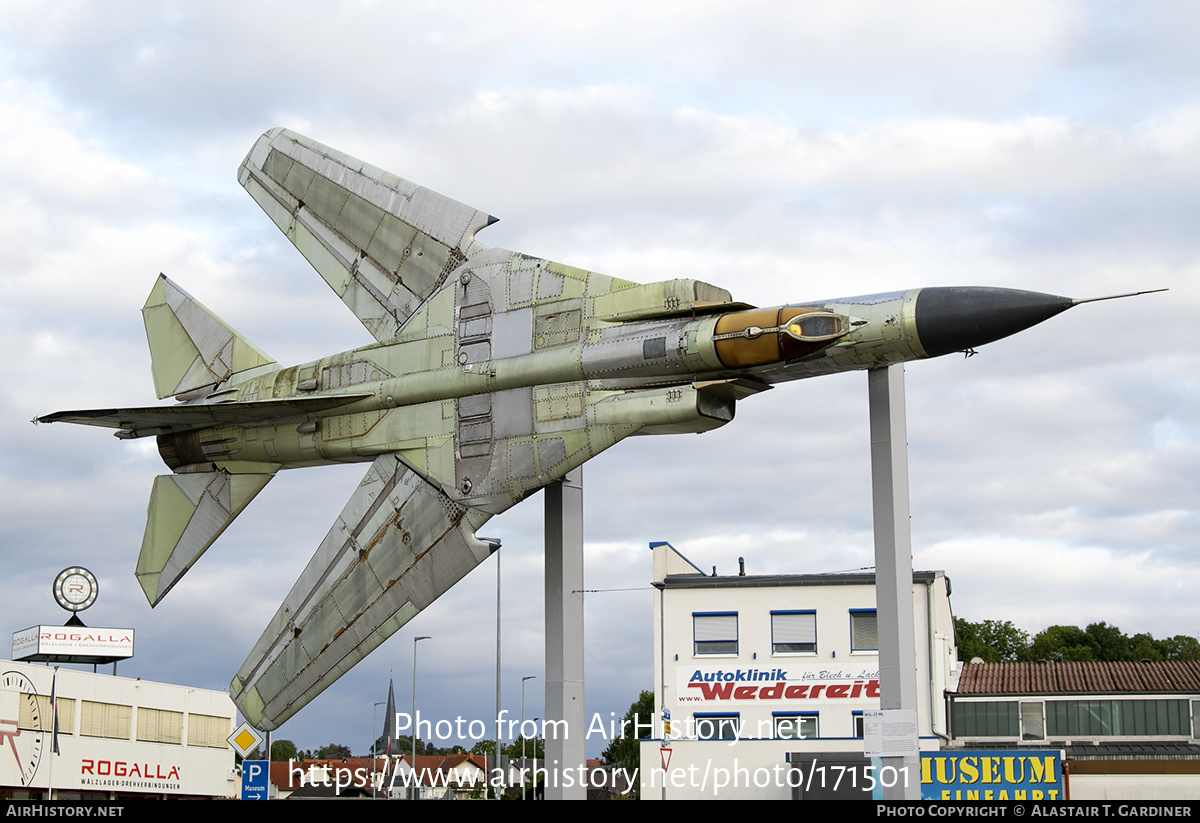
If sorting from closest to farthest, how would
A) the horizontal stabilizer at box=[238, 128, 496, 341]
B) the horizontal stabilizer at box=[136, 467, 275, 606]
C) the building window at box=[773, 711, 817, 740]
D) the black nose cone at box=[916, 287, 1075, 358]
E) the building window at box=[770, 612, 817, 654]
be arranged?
the black nose cone at box=[916, 287, 1075, 358] < the horizontal stabilizer at box=[238, 128, 496, 341] < the horizontal stabilizer at box=[136, 467, 275, 606] < the building window at box=[773, 711, 817, 740] < the building window at box=[770, 612, 817, 654]

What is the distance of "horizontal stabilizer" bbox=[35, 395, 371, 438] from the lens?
61.2 ft

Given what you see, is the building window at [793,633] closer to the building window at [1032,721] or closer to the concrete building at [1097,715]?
the concrete building at [1097,715]

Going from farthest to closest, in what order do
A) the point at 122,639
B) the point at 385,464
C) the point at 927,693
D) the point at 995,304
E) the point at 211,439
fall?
the point at 122,639, the point at 927,693, the point at 211,439, the point at 385,464, the point at 995,304

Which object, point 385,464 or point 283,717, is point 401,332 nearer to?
point 385,464

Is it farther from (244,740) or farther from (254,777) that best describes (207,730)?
(244,740)

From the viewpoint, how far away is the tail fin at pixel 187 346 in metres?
21.3

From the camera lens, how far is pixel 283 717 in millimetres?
18094

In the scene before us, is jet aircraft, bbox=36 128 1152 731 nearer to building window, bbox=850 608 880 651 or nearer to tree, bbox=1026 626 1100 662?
building window, bbox=850 608 880 651

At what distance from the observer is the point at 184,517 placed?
20359 mm

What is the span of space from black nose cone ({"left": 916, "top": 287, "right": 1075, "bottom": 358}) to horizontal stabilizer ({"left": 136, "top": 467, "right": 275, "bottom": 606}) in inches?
431

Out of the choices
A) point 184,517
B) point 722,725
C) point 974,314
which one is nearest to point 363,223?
point 184,517

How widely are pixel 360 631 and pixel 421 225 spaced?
6062 millimetres

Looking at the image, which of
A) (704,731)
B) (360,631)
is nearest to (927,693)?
(704,731)

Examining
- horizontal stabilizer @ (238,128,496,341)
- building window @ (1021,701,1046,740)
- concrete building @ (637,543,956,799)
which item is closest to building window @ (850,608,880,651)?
concrete building @ (637,543,956,799)
